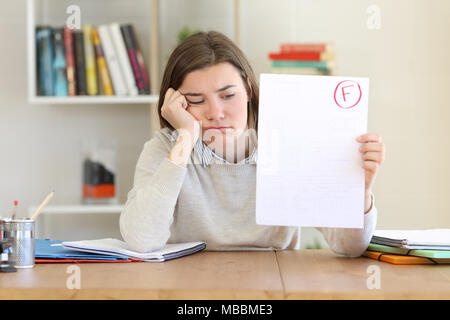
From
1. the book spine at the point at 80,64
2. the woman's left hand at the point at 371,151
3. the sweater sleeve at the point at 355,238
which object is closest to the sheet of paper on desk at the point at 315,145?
the woman's left hand at the point at 371,151

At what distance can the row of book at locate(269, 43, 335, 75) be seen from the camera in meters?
2.70

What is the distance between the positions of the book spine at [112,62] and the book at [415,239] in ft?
5.16

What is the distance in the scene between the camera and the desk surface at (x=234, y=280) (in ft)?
3.12

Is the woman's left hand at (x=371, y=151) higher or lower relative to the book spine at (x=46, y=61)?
lower

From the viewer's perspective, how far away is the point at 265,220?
1274mm

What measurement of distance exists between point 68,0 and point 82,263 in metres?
2.02

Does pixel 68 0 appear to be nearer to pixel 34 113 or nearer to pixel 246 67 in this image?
pixel 34 113

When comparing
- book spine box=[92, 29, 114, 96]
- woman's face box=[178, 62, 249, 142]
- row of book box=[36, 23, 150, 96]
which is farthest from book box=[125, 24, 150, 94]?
woman's face box=[178, 62, 249, 142]

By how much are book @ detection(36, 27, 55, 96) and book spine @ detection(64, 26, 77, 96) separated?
7 cm

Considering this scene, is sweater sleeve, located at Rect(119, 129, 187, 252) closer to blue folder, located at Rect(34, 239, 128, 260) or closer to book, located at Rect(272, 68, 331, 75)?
blue folder, located at Rect(34, 239, 128, 260)

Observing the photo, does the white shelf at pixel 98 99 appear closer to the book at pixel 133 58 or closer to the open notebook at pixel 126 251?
the book at pixel 133 58

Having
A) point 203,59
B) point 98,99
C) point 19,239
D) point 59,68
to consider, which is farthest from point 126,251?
point 59,68

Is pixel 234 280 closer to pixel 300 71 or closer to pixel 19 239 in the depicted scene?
pixel 19 239

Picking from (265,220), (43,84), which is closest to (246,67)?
(265,220)
